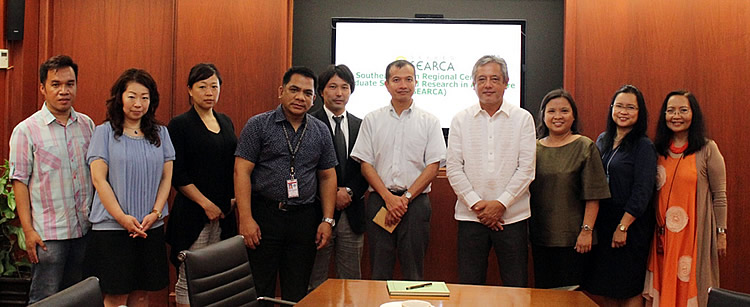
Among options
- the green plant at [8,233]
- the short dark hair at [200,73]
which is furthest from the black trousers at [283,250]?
the green plant at [8,233]

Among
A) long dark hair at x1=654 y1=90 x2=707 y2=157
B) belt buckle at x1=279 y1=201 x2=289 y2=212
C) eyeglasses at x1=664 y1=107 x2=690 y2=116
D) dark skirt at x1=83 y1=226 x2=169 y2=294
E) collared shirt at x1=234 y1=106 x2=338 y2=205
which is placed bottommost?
dark skirt at x1=83 y1=226 x2=169 y2=294

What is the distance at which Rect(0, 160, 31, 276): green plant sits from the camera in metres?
3.63

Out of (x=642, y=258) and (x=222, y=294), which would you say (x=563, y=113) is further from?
(x=222, y=294)

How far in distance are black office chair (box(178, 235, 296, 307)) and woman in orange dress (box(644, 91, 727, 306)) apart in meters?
2.40

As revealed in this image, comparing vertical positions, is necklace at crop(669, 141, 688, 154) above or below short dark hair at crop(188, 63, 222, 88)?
below

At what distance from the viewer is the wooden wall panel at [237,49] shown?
4.46m

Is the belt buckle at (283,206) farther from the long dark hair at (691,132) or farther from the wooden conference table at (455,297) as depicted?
the long dark hair at (691,132)

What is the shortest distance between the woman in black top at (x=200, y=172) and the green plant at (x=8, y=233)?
1067mm

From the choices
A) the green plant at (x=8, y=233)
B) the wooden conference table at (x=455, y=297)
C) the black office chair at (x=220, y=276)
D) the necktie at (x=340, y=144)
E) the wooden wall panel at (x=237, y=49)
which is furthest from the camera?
the wooden wall panel at (x=237, y=49)

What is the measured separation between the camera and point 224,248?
2418 mm

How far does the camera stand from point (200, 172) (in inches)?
135

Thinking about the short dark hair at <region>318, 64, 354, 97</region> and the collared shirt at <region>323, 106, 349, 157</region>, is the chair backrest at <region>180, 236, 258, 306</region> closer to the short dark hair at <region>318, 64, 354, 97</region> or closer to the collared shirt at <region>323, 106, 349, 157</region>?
the collared shirt at <region>323, 106, 349, 157</region>

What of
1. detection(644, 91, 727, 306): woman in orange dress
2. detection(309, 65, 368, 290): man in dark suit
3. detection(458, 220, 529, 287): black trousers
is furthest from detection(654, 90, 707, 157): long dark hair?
detection(309, 65, 368, 290): man in dark suit

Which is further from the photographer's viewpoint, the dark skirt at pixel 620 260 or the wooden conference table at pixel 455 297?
the dark skirt at pixel 620 260
